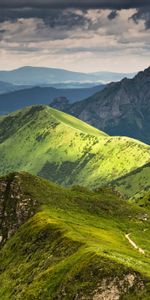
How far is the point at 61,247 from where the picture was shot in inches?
6368

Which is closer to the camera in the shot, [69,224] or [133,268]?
[133,268]

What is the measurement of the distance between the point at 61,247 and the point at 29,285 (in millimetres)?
17566

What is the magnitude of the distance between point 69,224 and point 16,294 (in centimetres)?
5350

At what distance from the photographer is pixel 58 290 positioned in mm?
126062

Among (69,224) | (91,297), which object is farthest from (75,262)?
(69,224)

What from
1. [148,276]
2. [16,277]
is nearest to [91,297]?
[148,276]

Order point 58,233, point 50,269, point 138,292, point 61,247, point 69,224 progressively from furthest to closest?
1. point 69,224
2. point 58,233
3. point 61,247
4. point 50,269
5. point 138,292

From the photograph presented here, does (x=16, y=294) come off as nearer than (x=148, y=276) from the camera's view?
No

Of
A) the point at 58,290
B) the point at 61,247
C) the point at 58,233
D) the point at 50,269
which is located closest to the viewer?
the point at 58,290

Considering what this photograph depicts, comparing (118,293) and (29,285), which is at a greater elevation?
(118,293)

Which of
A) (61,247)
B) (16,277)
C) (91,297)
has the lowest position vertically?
(16,277)

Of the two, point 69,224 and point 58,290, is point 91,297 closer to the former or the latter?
point 58,290

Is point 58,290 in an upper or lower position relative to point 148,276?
lower

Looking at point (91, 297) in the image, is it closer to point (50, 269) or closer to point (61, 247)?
point (50, 269)
